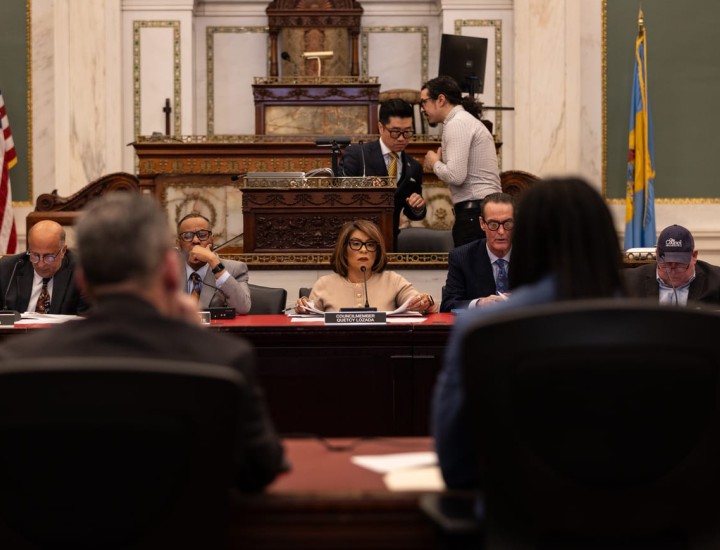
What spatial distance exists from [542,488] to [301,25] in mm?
11539

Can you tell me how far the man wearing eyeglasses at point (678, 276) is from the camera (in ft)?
19.0

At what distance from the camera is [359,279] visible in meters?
6.00

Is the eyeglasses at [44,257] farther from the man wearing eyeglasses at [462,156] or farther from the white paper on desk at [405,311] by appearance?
the man wearing eyeglasses at [462,156]

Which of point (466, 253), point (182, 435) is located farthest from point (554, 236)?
→ point (466, 253)

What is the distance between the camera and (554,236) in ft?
6.93

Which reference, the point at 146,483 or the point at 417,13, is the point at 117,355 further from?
the point at 417,13

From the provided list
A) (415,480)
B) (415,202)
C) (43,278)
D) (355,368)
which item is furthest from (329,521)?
(415,202)

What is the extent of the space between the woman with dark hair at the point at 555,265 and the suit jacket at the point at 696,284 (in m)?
3.86

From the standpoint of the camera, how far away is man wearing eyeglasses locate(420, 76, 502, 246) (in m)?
7.07

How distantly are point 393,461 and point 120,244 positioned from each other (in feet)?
2.54

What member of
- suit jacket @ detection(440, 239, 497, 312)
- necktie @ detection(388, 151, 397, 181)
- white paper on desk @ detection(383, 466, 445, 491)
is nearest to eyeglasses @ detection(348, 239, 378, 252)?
suit jacket @ detection(440, 239, 497, 312)

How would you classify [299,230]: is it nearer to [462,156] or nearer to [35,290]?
[462,156]

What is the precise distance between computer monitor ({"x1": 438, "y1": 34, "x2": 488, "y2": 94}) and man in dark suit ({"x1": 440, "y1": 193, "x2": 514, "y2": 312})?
3988 millimetres

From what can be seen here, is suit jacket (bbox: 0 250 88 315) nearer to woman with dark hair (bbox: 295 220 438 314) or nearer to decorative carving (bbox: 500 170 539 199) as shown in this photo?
woman with dark hair (bbox: 295 220 438 314)
